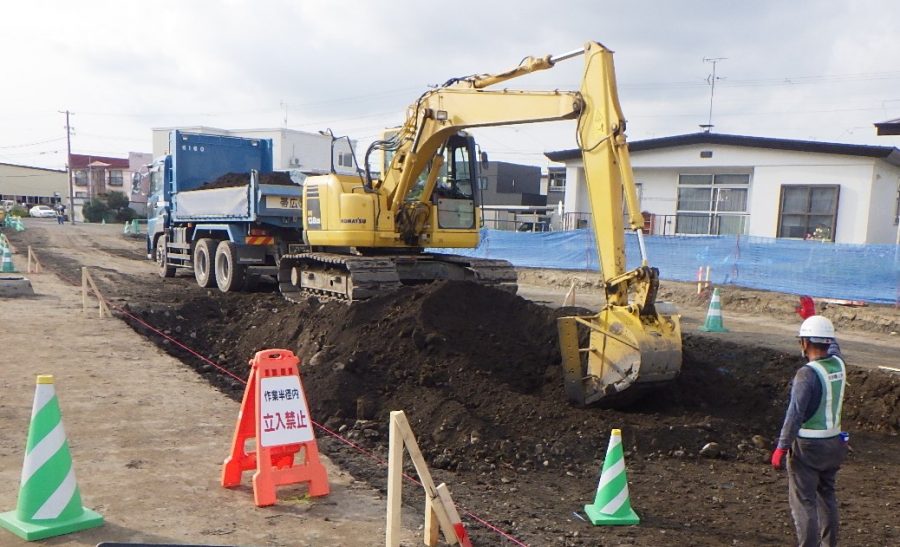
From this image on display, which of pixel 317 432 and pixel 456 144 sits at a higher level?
pixel 456 144

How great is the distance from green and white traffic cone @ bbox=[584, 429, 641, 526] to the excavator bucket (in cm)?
178

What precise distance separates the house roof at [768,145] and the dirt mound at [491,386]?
10665mm

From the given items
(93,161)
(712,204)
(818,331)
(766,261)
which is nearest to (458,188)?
(818,331)

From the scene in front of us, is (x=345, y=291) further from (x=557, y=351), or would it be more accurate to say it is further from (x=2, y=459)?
(x=2, y=459)

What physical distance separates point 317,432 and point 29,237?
115ft

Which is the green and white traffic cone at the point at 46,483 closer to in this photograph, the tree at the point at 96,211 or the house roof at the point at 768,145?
the house roof at the point at 768,145

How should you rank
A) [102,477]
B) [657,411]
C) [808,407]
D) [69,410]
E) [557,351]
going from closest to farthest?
1. [808,407]
2. [102,477]
3. [69,410]
4. [657,411]
5. [557,351]

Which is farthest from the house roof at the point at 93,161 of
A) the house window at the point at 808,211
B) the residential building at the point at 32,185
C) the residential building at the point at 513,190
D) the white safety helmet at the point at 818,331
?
the white safety helmet at the point at 818,331

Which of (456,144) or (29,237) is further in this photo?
(29,237)

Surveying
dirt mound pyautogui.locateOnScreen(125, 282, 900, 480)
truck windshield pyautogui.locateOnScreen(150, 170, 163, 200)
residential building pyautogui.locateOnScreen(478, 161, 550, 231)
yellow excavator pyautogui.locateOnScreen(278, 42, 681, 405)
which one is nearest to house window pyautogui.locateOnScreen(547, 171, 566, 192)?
residential building pyautogui.locateOnScreen(478, 161, 550, 231)

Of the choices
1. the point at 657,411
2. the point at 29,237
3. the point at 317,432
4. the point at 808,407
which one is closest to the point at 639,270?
the point at 657,411

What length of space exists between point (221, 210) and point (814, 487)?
13532 millimetres

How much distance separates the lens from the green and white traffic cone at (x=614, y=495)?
471 cm

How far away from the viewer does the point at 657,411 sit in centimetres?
705
